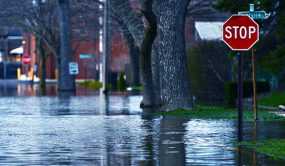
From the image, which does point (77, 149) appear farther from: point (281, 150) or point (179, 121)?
point (179, 121)

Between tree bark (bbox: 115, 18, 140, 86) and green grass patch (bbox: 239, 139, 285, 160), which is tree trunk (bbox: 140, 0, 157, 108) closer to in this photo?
green grass patch (bbox: 239, 139, 285, 160)

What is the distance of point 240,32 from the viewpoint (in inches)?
738

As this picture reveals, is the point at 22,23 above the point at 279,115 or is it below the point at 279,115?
above

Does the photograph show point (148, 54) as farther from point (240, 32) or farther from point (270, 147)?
point (270, 147)

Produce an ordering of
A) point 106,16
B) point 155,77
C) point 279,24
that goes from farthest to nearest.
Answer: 1. point 106,16
2. point 155,77
3. point 279,24

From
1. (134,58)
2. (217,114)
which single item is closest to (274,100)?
(217,114)

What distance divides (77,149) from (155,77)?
21.0 m

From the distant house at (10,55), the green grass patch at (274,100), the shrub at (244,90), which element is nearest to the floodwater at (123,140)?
the green grass patch at (274,100)

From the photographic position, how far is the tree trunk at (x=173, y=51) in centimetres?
3064

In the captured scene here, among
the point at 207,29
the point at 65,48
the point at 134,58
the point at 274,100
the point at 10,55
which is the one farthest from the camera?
the point at 10,55

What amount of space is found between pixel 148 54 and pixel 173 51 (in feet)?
13.9

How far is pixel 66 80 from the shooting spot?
59.3 m

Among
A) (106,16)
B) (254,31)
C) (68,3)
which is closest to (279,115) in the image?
(254,31)

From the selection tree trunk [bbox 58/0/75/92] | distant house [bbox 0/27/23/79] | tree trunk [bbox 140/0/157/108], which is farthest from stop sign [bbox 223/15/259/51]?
distant house [bbox 0/27/23/79]
